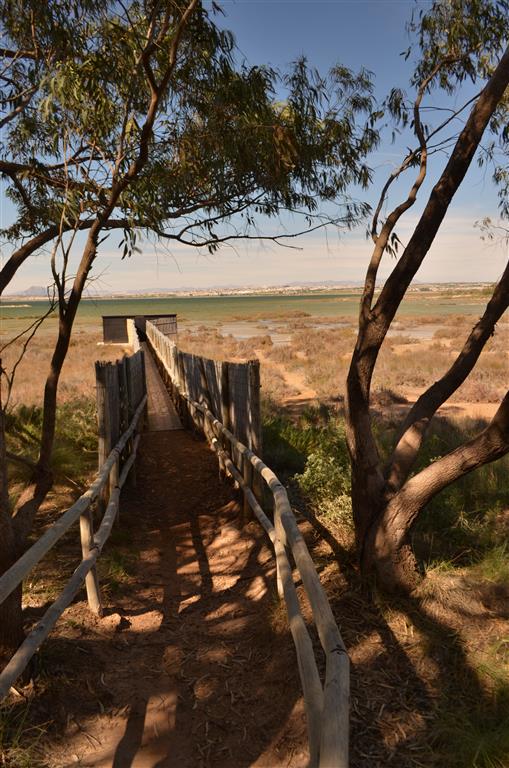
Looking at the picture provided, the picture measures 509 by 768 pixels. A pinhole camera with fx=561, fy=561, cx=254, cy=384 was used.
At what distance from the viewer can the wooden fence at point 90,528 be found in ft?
8.33

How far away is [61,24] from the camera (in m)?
5.04

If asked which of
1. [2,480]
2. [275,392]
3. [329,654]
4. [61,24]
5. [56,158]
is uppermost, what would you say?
[61,24]

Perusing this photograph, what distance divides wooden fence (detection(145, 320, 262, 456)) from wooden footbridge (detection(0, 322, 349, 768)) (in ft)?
0.04

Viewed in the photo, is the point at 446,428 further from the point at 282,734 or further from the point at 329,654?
the point at 329,654

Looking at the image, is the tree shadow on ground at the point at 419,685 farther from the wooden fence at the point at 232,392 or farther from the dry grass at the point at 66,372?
the dry grass at the point at 66,372

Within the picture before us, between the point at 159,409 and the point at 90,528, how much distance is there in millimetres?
10791

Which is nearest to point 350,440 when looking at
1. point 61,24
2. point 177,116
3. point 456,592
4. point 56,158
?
point 456,592

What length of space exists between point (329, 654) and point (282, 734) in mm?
1232

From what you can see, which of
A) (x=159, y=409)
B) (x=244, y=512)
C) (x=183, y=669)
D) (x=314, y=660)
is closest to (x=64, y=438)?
(x=244, y=512)

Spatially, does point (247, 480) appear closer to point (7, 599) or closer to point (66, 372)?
point (7, 599)

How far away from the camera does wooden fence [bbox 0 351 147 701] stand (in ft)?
8.33

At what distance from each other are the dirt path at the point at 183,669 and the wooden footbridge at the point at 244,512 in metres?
0.22

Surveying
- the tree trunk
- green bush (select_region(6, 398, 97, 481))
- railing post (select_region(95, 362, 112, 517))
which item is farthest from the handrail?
green bush (select_region(6, 398, 97, 481))

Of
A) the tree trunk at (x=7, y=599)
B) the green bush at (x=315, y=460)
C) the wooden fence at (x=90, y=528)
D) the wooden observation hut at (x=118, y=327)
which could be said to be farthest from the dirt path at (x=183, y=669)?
the wooden observation hut at (x=118, y=327)
